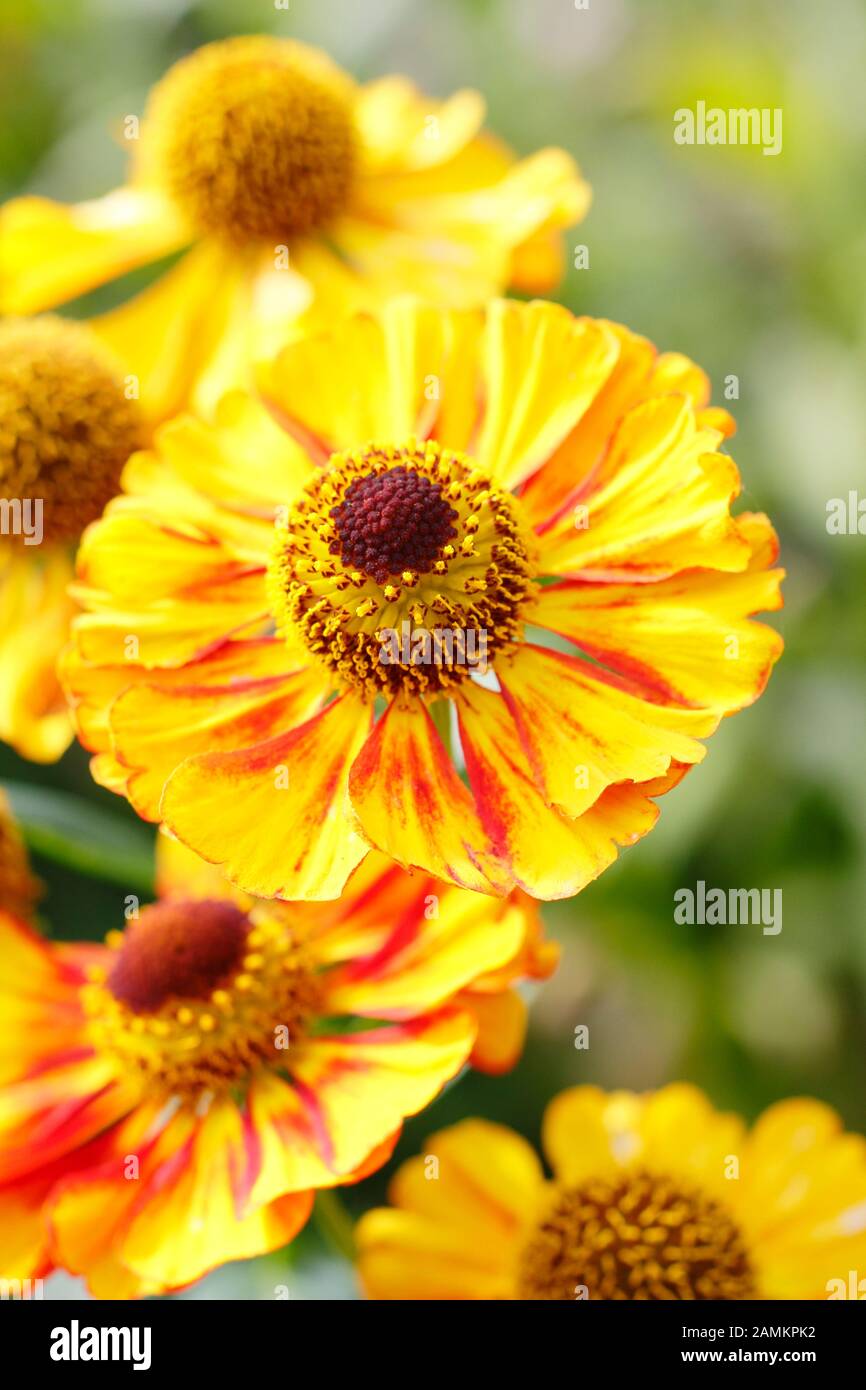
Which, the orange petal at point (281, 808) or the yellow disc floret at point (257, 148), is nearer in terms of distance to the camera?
the orange petal at point (281, 808)

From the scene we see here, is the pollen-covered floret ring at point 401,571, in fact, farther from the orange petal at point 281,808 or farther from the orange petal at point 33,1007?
the orange petal at point 33,1007

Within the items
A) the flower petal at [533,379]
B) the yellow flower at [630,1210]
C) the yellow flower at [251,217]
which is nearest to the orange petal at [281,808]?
the flower petal at [533,379]

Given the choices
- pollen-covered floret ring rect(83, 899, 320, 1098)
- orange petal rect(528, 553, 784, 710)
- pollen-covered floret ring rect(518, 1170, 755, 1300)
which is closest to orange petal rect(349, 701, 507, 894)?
orange petal rect(528, 553, 784, 710)

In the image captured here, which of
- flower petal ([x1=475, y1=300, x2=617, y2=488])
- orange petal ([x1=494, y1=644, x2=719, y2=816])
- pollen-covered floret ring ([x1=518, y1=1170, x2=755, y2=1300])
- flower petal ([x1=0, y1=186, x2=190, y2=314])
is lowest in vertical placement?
pollen-covered floret ring ([x1=518, y1=1170, x2=755, y2=1300])

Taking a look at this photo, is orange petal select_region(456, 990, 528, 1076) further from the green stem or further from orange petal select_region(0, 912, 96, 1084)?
orange petal select_region(0, 912, 96, 1084)

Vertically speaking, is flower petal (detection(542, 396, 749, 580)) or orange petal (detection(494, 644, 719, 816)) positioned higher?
flower petal (detection(542, 396, 749, 580))
